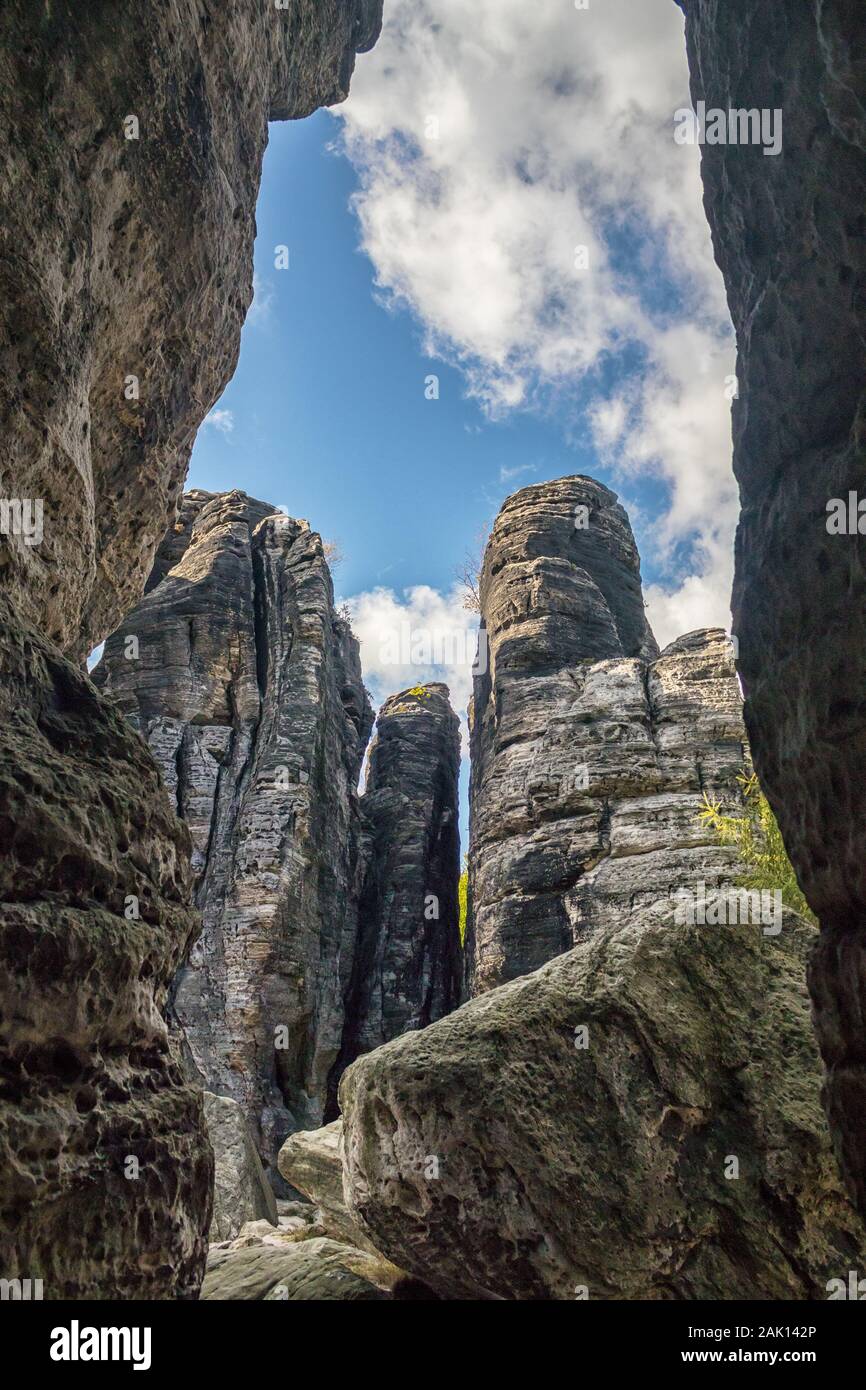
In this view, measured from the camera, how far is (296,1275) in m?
7.18

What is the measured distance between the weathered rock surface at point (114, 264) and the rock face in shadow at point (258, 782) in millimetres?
9958

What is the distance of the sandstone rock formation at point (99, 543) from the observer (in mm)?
3359

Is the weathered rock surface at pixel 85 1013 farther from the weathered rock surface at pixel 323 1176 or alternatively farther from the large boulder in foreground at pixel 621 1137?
the weathered rock surface at pixel 323 1176

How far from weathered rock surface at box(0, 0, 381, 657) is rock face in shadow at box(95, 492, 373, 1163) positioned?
9.96m

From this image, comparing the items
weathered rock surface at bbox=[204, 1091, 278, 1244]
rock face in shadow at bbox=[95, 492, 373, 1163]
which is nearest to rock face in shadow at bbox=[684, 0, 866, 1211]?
weathered rock surface at bbox=[204, 1091, 278, 1244]

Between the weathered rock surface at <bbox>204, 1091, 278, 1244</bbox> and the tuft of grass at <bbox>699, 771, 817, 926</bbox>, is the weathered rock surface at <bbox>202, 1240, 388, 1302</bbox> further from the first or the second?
the tuft of grass at <bbox>699, 771, 817, 926</bbox>

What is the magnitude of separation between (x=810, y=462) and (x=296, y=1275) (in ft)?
23.6

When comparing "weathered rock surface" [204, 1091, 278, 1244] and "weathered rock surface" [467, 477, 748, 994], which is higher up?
"weathered rock surface" [467, 477, 748, 994]

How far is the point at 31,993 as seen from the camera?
10.8ft

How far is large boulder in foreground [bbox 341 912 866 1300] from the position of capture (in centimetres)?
550

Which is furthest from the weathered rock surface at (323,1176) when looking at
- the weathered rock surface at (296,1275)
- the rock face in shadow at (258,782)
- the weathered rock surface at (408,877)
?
the weathered rock surface at (408,877)
